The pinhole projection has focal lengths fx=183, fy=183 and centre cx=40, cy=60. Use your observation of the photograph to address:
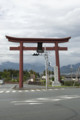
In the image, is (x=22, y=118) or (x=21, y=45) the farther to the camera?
(x=21, y=45)

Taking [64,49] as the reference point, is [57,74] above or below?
below

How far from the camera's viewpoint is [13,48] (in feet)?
109

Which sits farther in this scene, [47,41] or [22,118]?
[47,41]

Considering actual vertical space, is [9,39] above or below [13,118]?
above

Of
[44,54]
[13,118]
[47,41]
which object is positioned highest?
[47,41]

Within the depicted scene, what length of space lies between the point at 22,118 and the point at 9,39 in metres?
26.7

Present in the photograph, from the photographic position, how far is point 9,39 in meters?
32.9

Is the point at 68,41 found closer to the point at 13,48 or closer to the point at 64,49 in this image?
the point at 64,49

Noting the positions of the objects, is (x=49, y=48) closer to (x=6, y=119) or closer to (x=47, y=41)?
(x=47, y=41)

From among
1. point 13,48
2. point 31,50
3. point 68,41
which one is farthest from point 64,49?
point 13,48

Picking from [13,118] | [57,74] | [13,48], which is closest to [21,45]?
[13,48]

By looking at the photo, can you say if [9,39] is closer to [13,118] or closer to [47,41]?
[47,41]

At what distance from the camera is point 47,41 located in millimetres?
33562

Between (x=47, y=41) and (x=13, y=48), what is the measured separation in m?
6.35
